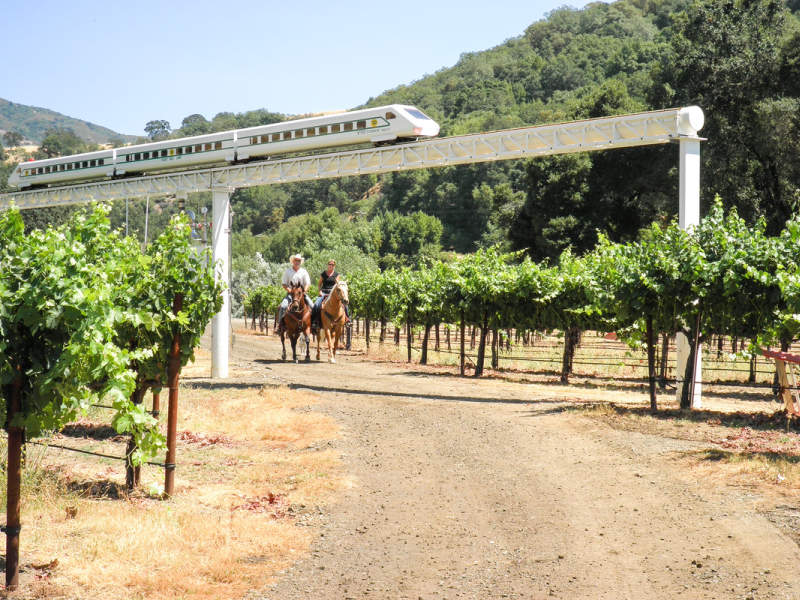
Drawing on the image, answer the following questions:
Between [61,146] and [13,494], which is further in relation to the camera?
[61,146]

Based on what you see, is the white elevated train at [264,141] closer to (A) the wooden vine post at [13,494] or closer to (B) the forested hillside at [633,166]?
(B) the forested hillside at [633,166]

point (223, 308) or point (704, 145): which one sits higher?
point (704, 145)

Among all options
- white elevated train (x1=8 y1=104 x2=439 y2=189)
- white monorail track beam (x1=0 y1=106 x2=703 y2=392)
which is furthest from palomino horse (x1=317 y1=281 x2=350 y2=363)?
white elevated train (x1=8 y1=104 x2=439 y2=189)

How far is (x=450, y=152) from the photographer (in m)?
19.0

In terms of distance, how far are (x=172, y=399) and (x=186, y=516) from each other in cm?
172

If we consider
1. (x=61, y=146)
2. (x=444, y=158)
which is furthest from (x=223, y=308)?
(x=61, y=146)

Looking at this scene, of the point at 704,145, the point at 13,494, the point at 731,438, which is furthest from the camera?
the point at 704,145

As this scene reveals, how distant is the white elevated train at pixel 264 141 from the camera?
22.0 m

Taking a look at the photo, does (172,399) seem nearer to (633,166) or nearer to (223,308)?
(223,308)

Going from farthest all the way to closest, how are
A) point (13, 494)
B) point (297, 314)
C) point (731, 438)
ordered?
point (297, 314) → point (731, 438) → point (13, 494)

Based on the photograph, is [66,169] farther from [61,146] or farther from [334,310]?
[61,146]

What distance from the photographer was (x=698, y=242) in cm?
1498

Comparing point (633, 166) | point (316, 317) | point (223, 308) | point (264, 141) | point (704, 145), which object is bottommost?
point (316, 317)

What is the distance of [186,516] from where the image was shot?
8.04 metres
